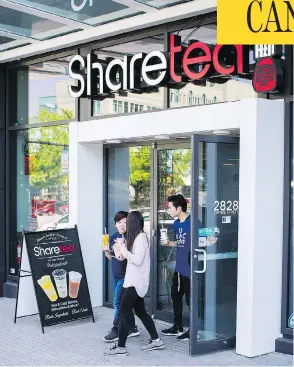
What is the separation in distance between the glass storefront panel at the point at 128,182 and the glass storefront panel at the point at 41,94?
3.11ft

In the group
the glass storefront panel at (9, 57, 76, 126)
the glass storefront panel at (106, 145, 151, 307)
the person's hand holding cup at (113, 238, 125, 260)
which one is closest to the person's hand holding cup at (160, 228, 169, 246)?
the glass storefront panel at (106, 145, 151, 307)

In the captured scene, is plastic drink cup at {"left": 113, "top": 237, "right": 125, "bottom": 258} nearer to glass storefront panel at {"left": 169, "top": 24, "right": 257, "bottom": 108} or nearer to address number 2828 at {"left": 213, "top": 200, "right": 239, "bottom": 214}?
address number 2828 at {"left": 213, "top": 200, "right": 239, "bottom": 214}

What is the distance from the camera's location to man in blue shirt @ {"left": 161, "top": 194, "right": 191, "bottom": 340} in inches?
263

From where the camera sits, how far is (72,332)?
23.2 feet

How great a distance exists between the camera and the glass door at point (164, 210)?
7.41 m

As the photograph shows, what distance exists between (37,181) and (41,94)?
133cm

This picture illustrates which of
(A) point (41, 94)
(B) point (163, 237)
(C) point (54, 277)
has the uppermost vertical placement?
(A) point (41, 94)

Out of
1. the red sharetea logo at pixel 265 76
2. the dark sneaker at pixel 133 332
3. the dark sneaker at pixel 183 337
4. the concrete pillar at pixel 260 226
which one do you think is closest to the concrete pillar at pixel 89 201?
the dark sneaker at pixel 133 332

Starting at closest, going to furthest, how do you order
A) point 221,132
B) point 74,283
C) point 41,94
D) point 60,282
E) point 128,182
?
point 221,132
point 60,282
point 74,283
point 128,182
point 41,94

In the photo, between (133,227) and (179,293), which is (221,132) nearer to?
(133,227)

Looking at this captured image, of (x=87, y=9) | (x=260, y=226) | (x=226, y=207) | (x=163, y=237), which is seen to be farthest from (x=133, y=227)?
(x=87, y=9)

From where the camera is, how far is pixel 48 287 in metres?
7.30

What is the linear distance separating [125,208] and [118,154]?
747 millimetres

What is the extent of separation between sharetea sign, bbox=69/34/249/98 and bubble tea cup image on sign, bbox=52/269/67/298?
90.7 inches
